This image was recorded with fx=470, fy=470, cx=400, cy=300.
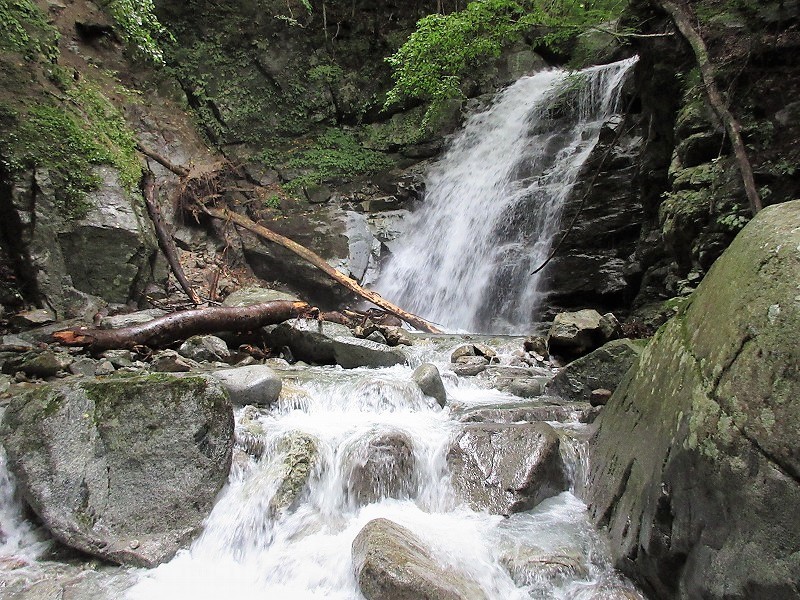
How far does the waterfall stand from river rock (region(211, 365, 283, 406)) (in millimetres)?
6144

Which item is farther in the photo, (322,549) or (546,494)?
(546,494)

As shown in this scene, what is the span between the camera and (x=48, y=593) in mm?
2549

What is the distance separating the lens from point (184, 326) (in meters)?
6.60

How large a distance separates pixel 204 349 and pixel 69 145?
4432 millimetres

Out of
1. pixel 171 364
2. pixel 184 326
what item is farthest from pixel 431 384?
pixel 184 326

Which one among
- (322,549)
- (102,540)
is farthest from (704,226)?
(102,540)

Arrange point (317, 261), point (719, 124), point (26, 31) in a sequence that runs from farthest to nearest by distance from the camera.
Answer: point (317, 261), point (26, 31), point (719, 124)

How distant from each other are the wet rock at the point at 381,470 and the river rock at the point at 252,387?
1.32m

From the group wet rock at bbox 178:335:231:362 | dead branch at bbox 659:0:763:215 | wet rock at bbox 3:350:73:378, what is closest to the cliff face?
dead branch at bbox 659:0:763:215

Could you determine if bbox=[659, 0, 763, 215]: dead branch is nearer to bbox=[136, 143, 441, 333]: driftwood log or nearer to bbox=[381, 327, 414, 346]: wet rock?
bbox=[381, 327, 414, 346]: wet rock

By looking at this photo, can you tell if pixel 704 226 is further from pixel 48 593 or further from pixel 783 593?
pixel 48 593

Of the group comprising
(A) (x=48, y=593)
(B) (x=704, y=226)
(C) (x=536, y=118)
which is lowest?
(A) (x=48, y=593)

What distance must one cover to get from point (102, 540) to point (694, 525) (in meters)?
3.27

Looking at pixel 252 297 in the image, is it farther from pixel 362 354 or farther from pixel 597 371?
pixel 597 371
